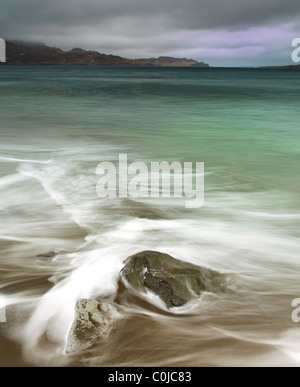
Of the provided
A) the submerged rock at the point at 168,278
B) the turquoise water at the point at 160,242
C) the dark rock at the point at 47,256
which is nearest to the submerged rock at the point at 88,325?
the turquoise water at the point at 160,242

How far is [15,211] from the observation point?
6.02m

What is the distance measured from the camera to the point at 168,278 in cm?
357

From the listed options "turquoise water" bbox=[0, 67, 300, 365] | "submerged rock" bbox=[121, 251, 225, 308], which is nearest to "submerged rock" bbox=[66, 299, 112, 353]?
"turquoise water" bbox=[0, 67, 300, 365]

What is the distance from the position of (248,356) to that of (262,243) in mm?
2353

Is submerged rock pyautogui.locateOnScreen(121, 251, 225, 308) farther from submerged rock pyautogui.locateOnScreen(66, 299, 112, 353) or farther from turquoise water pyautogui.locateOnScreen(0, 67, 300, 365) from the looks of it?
submerged rock pyautogui.locateOnScreen(66, 299, 112, 353)

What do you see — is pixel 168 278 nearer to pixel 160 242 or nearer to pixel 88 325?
pixel 88 325

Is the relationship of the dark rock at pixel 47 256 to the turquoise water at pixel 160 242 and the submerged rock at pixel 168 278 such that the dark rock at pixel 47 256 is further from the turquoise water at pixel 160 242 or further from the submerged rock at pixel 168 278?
the submerged rock at pixel 168 278

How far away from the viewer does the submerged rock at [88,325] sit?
2.93m

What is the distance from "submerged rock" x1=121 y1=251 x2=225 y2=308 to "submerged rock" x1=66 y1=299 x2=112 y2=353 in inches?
19.4

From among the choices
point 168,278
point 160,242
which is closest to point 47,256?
point 160,242

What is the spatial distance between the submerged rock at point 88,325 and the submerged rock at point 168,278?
0.49 meters

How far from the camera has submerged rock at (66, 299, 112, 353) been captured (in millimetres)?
2934

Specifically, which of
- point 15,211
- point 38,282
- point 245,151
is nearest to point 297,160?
point 245,151

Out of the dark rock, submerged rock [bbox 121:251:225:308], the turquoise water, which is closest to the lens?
the turquoise water
